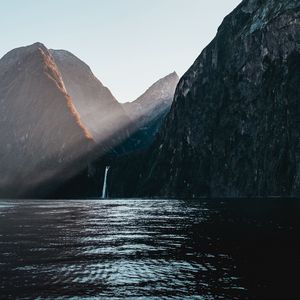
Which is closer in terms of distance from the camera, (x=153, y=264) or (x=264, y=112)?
(x=153, y=264)

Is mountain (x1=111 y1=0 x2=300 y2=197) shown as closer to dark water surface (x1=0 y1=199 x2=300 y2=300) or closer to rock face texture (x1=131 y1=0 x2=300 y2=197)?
rock face texture (x1=131 y1=0 x2=300 y2=197)

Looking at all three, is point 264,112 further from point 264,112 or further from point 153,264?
point 153,264

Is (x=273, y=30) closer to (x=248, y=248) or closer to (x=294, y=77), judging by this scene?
(x=294, y=77)

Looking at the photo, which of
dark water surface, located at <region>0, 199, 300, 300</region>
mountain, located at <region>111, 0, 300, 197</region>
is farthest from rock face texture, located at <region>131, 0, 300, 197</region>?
dark water surface, located at <region>0, 199, 300, 300</region>

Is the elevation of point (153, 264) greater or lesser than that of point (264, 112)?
lesser

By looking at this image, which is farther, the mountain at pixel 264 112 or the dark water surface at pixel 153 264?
the mountain at pixel 264 112

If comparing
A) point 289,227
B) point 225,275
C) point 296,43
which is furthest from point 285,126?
point 225,275

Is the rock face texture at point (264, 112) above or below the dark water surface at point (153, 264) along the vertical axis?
above

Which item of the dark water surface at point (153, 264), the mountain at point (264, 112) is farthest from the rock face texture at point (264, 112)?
the dark water surface at point (153, 264)

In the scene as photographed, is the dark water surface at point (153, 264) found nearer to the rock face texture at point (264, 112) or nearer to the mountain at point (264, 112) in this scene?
the mountain at point (264, 112)

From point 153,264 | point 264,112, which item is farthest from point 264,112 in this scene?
point 153,264

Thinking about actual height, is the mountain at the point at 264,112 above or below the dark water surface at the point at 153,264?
above

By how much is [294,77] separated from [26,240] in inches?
5640

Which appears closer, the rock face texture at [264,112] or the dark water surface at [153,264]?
the dark water surface at [153,264]
